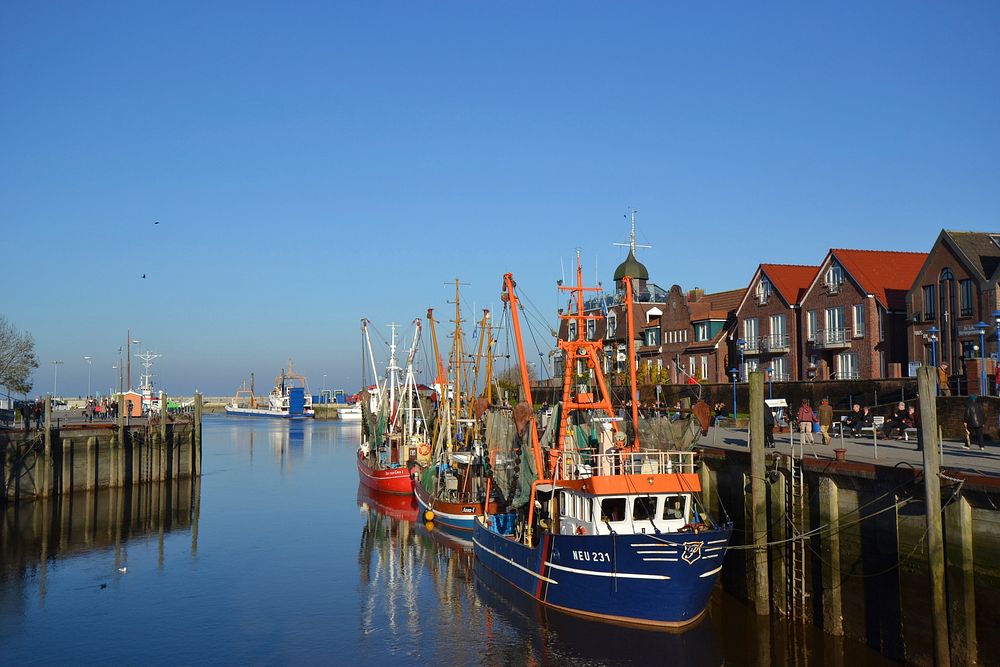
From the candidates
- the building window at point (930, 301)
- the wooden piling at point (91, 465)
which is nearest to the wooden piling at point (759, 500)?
the building window at point (930, 301)

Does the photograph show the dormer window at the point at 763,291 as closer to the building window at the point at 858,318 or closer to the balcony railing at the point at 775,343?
the balcony railing at the point at 775,343

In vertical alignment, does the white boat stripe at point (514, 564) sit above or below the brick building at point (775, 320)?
below

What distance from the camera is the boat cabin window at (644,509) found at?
27.8 meters

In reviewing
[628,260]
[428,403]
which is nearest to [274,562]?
[428,403]

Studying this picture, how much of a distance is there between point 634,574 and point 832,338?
42.3m

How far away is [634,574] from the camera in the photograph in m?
26.0

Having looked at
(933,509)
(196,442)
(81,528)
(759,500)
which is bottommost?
(81,528)

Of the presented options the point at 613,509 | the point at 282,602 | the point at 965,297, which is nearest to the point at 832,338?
the point at 965,297

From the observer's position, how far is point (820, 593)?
81.4ft

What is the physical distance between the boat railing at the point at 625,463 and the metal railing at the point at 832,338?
1355 inches

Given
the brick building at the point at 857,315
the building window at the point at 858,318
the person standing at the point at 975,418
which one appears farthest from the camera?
the building window at the point at 858,318

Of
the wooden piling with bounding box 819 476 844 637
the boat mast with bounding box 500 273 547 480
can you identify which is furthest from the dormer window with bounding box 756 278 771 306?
the wooden piling with bounding box 819 476 844 637

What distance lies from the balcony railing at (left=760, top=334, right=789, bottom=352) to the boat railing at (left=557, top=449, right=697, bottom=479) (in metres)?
37.6

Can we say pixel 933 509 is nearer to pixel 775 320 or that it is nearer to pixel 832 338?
pixel 832 338
